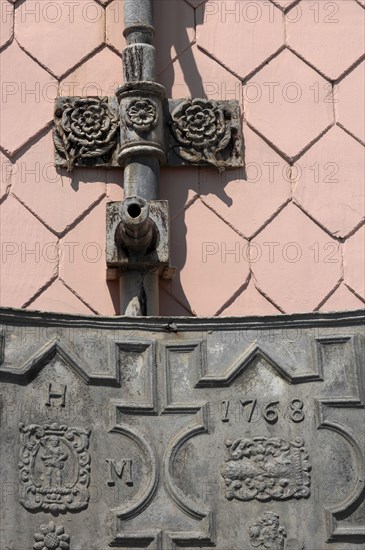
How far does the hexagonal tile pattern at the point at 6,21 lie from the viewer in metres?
4.51

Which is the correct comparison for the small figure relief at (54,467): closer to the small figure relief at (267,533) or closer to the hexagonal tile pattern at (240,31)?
the small figure relief at (267,533)

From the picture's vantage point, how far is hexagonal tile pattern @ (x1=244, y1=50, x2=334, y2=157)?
4.46m

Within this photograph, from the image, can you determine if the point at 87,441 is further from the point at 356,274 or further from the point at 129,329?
the point at 356,274

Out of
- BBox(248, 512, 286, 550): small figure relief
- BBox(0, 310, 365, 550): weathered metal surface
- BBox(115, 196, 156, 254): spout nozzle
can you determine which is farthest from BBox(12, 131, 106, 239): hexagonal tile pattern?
BBox(248, 512, 286, 550): small figure relief

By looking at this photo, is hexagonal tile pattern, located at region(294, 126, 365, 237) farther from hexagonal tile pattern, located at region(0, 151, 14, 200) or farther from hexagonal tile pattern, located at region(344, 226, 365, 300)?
hexagonal tile pattern, located at region(0, 151, 14, 200)

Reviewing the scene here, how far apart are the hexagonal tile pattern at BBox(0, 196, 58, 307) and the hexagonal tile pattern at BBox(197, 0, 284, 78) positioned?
31.0 inches

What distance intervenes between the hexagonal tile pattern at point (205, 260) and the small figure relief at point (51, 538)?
33.0 inches

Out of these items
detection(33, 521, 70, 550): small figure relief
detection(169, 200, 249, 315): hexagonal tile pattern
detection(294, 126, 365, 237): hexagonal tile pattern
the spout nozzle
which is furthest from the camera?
detection(294, 126, 365, 237): hexagonal tile pattern

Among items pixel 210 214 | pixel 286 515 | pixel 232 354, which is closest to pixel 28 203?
pixel 210 214

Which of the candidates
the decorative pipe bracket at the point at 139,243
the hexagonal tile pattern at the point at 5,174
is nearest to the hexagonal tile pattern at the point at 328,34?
the decorative pipe bracket at the point at 139,243

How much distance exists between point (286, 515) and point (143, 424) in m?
0.45

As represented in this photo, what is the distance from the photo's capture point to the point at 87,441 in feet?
12.6

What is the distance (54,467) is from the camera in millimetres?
3812

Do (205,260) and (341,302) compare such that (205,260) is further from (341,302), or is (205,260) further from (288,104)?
(288,104)
